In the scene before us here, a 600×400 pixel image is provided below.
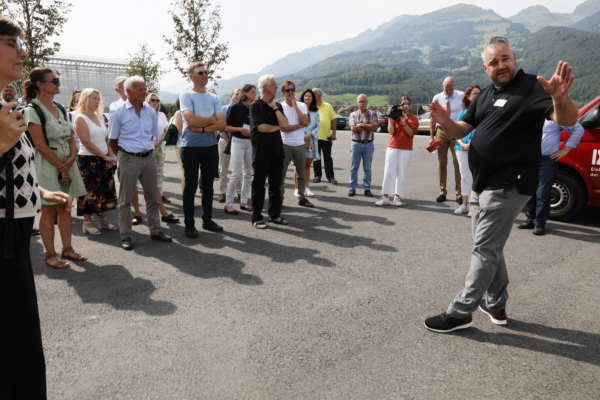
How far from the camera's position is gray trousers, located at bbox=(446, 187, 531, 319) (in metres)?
3.20

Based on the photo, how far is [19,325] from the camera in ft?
6.12

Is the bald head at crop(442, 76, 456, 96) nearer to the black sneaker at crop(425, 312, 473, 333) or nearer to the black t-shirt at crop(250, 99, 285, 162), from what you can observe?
the black t-shirt at crop(250, 99, 285, 162)

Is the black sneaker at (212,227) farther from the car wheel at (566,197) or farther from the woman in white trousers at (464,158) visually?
the car wheel at (566,197)

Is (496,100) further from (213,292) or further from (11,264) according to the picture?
(11,264)

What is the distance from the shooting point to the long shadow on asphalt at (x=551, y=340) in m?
3.04

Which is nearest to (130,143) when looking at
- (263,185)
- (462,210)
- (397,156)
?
(263,185)

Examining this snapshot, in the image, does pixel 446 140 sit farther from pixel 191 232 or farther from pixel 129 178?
pixel 129 178

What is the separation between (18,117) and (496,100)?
10.5 feet

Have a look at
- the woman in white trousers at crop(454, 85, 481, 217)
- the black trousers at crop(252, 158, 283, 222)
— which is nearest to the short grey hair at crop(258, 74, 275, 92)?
the black trousers at crop(252, 158, 283, 222)

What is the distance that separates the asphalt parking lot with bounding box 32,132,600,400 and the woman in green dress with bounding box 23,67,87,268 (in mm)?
375

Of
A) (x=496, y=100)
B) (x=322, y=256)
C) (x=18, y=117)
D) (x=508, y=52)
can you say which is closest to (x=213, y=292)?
(x=322, y=256)

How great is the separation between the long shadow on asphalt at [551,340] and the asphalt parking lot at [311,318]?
0.01 meters

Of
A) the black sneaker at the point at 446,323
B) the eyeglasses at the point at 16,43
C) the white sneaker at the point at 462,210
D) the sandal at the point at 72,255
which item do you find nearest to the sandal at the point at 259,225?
the sandal at the point at 72,255

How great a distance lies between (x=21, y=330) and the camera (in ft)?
6.15
